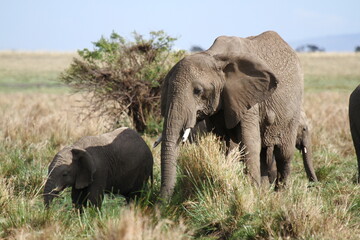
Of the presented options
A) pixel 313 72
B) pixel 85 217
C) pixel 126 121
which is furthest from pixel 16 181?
pixel 313 72

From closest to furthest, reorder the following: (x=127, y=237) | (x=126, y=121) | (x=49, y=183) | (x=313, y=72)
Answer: (x=127, y=237), (x=49, y=183), (x=126, y=121), (x=313, y=72)

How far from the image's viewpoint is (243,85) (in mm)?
6758

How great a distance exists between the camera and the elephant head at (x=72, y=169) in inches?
269

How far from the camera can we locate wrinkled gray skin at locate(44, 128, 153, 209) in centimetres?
689

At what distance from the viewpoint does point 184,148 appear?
6992 millimetres

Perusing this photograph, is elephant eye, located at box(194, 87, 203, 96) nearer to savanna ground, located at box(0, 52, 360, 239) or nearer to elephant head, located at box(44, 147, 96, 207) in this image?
savanna ground, located at box(0, 52, 360, 239)

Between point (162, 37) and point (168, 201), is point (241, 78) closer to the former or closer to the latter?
point (168, 201)

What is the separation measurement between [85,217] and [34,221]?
0.51 metres

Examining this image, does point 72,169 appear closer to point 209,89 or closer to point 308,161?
point 209,89

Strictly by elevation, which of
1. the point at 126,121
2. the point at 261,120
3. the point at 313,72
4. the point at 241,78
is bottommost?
the point at 313,72

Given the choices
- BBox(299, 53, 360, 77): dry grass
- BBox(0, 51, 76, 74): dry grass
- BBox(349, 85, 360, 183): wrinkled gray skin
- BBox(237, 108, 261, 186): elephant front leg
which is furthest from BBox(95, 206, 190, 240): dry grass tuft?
BBox(0, 51, 76, 74): dry grass

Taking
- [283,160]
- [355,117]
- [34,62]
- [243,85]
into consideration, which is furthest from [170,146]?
[34,62]

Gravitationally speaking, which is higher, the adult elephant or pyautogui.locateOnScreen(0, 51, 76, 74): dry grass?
the adult elephant

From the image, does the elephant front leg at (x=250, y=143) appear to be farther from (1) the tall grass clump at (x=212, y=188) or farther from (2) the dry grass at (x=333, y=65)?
(2) the dry grass at (x=333, y=65)
